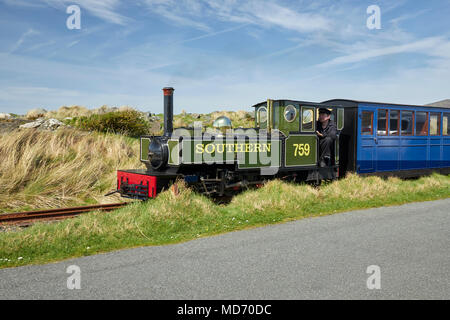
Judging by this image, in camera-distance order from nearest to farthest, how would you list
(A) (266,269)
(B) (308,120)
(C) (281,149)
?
(A) (266,269)
(C) (281,149)
(B) (308,120)

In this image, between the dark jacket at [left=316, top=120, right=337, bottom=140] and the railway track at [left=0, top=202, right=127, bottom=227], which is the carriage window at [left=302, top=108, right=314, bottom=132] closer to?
the dark jacket at [left=316, top=120, right=337, bottom=140]

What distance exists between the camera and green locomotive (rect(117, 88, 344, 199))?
7417 mm

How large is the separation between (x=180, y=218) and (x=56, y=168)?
5.19 meters

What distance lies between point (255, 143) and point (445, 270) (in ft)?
15.0

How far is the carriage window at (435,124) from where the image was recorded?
40.4 feet

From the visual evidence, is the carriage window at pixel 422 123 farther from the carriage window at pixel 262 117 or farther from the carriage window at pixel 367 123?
the carriage window at pixel 262 117

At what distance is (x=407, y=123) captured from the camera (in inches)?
454

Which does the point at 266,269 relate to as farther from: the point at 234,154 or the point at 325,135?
the point at 325,135

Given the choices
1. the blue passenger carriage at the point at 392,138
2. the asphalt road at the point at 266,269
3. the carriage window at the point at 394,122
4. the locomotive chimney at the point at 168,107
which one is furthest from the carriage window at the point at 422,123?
the locomotive chimney at the point at 168,107

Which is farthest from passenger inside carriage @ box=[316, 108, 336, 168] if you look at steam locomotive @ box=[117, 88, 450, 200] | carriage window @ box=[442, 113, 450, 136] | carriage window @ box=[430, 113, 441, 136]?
carriage window @ box=[442, 113, 450, 136]

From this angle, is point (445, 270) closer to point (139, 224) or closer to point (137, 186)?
point (139, 224)

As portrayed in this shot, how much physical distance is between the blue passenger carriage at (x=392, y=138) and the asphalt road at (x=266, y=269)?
4.76 m

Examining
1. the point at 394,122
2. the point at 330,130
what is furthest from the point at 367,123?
the point at 330,130

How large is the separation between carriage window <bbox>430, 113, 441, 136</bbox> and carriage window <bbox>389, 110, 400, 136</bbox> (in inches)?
77.1
